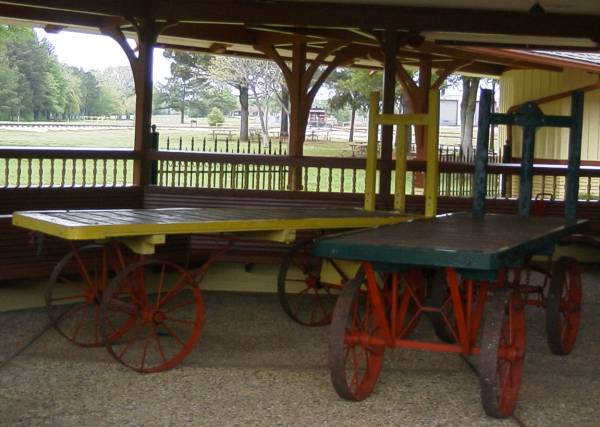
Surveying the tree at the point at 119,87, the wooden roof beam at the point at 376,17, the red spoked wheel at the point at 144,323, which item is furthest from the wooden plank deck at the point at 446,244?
the tree at the point at 119,87

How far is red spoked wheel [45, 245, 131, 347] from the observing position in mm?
6566

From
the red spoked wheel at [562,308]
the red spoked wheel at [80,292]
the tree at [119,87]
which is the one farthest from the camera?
the tree at [119,87]

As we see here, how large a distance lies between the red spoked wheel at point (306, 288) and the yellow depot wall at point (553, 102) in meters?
11.2

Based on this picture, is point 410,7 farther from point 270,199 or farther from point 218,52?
point 218,52

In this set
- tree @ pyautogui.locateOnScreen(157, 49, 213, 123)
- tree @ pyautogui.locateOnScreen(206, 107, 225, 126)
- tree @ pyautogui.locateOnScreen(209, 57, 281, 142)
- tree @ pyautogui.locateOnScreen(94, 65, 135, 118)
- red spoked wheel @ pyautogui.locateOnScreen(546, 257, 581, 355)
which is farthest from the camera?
tree @ pyautogui.locateOnScreen(157, 49, 213, 123)

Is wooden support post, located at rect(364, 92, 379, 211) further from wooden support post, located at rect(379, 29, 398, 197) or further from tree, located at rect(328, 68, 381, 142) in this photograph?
tree, located at rect(328, 68, 381, 142)

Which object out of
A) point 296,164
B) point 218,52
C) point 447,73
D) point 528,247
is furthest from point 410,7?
point 447,73

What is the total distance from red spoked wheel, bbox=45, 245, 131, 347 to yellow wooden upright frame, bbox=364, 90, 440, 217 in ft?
7.39

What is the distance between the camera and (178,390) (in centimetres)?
548

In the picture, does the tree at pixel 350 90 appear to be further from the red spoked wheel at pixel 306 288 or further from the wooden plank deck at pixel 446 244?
the wooden plank deck at pixel 446 244

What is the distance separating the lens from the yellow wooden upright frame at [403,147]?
744 centimetres

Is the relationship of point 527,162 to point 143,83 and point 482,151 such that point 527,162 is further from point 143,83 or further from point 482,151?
point 143,83

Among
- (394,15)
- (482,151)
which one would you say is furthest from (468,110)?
(482,151)

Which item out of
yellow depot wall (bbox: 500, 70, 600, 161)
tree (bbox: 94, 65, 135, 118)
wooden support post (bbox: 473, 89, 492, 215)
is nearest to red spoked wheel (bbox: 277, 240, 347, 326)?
wooden support post (bbox: 473, 89, 492, 215)
